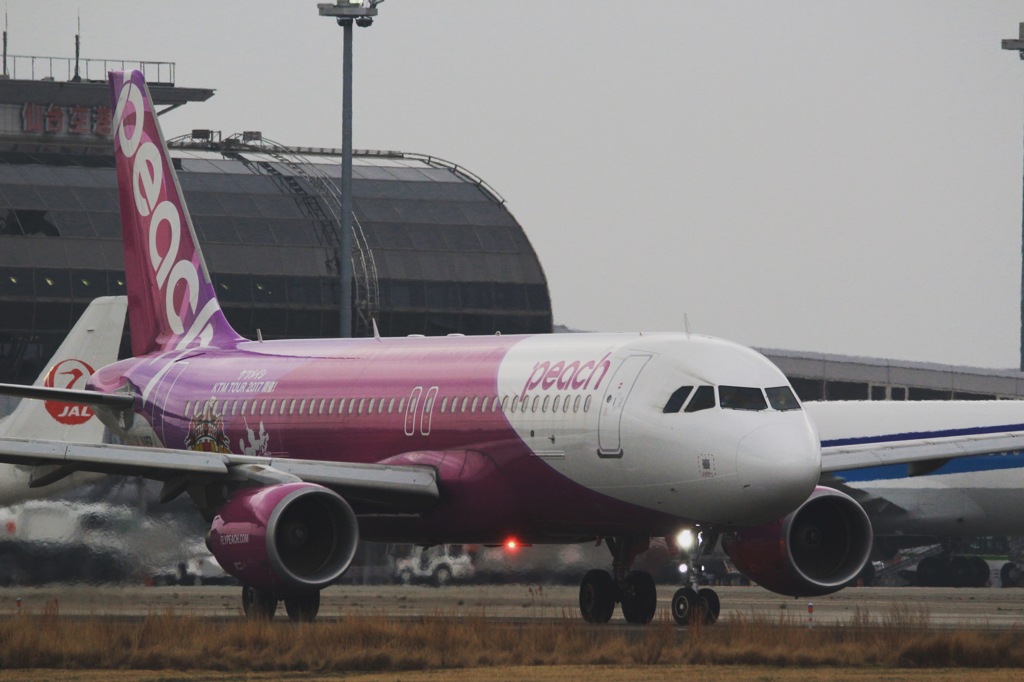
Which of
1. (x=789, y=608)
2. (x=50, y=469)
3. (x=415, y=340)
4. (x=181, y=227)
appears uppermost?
(x=181, y=227)

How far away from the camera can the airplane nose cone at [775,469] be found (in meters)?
25.0

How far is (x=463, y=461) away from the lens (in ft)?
94.6

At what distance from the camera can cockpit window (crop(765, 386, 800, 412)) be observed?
26.2 meters

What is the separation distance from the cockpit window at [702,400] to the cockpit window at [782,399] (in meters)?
0.80

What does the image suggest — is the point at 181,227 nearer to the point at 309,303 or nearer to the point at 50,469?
the point at 50,469

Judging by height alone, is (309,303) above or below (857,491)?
above

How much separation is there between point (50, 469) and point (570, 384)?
395 inches

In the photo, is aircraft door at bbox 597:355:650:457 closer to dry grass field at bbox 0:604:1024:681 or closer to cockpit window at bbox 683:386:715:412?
cockpit window at bbox 683:386:715:412

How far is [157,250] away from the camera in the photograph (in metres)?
37.5

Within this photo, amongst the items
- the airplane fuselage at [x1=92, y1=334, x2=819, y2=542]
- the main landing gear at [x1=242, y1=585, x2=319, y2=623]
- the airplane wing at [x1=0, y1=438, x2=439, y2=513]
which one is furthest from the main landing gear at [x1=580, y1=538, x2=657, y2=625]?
the main landing gear at [x1=242, y1=585, x2=319, y2=623]

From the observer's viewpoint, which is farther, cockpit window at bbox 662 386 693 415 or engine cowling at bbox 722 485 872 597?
engine cowling at bbox 722 485 872 597

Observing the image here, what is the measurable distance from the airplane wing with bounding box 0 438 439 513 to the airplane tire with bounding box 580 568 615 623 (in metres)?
→ 2.70

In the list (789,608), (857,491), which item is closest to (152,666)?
(789,608)

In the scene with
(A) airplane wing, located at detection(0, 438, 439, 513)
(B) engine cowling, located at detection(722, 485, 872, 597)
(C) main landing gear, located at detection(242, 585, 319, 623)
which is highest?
(A) airplane wing, located at detection(0, 438, 439, 513)
